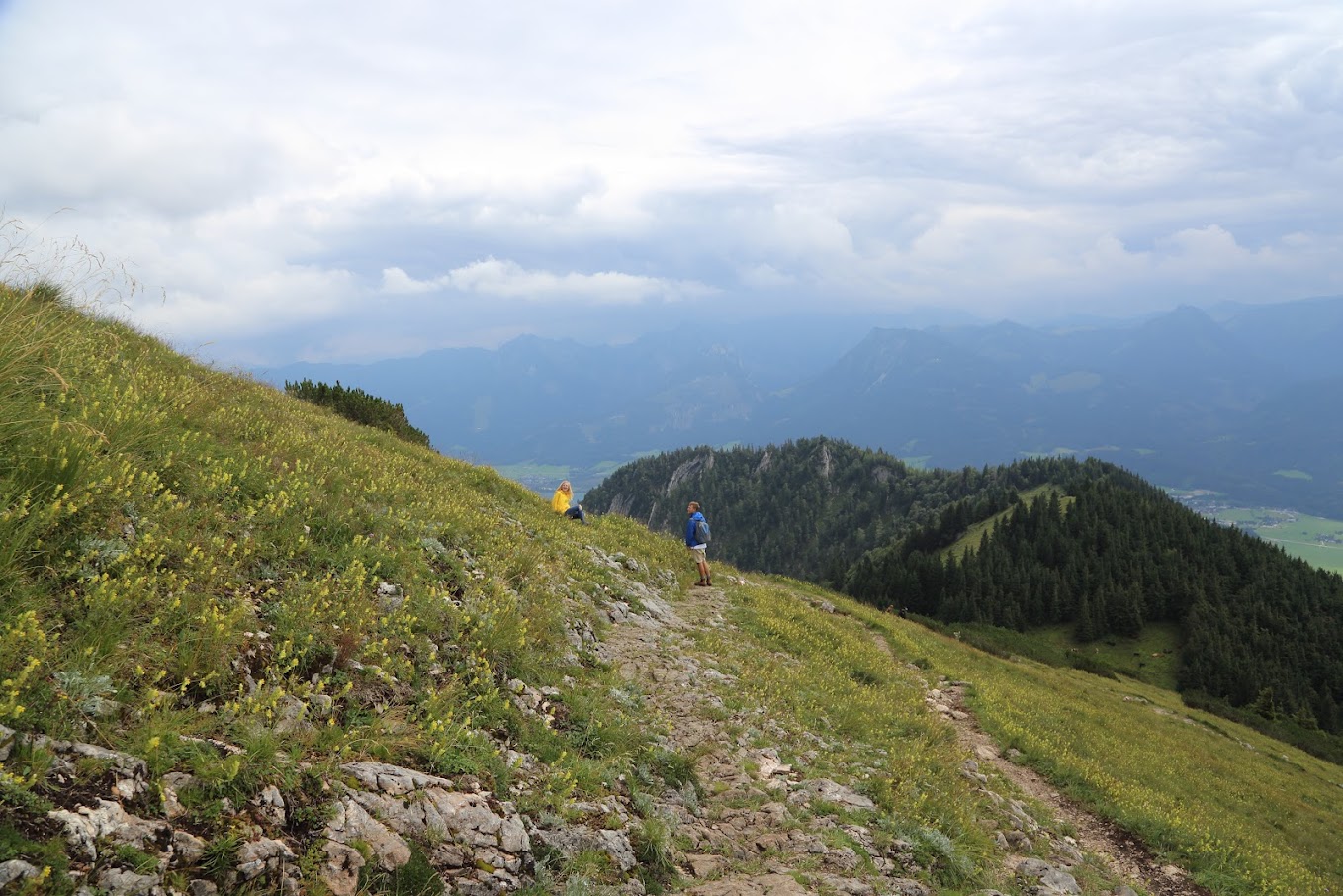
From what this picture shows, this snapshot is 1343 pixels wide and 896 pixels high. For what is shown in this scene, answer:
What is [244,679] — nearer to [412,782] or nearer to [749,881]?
[412,782]

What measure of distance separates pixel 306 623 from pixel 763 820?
6502 mm

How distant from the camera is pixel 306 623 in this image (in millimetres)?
7082

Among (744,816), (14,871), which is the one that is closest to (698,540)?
(744,816)

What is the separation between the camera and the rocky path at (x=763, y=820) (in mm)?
7734

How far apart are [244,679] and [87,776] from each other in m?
1.83

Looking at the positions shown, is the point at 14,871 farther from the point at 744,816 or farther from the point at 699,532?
the point at 699,532

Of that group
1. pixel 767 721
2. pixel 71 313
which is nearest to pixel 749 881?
pixel 767 721

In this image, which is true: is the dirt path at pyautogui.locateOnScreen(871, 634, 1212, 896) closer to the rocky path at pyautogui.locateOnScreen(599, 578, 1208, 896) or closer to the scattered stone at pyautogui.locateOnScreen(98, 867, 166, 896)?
the rocky path at pyautogui.locateOnScreen(599, 578, 1208, 896)

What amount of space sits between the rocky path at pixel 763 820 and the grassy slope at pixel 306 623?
814mm

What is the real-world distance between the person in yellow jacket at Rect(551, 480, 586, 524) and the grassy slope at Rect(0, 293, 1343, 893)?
3370mm

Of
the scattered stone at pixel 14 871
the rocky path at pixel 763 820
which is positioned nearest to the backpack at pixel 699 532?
the rocky path at pixel 763 820

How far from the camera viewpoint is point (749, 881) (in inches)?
287

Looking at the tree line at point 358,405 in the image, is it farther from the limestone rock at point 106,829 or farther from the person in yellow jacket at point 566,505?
the limestone rock at point 106,829

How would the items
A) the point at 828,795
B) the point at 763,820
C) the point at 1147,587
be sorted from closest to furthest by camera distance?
the point at 763,820 < the point at 828,795 < the point at 1147,587
